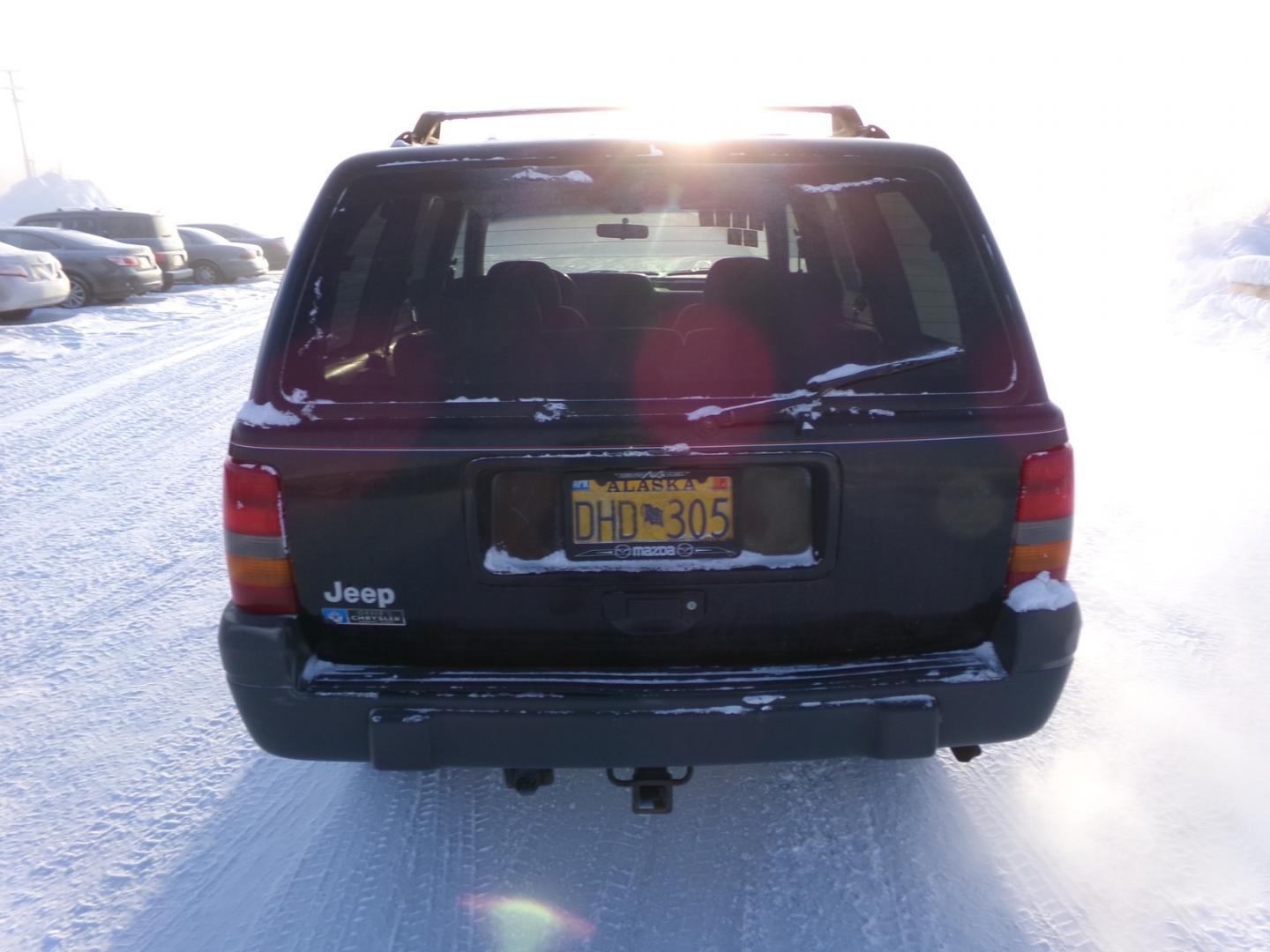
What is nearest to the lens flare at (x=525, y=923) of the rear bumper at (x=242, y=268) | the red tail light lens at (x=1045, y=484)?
the red tail light lens at (x=1045, y=484)

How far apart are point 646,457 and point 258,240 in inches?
965

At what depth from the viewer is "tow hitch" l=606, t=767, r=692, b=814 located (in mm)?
2402

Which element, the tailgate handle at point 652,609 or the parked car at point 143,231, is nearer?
the tailgate handle at point 652,609

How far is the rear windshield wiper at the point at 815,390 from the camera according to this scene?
213 cm

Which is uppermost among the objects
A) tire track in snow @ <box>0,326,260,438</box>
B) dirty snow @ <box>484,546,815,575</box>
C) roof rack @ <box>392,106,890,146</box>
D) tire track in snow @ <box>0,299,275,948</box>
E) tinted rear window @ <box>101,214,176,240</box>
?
roof rack @ <box>392,106,890,146</box>

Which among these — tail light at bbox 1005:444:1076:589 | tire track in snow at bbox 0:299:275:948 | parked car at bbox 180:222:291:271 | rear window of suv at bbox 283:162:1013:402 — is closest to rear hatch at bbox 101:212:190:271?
parked car at bbox 180:222:291:271

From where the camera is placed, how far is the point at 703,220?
353 centimetres

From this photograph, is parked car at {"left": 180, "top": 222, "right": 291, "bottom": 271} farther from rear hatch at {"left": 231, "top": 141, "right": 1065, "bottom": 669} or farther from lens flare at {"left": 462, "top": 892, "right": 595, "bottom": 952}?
lens flare at {"left": 462, "top": 892, "right": 595, "bottom": 952}

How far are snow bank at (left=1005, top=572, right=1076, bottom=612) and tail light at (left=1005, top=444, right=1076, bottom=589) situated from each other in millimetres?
14

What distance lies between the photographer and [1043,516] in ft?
7.39

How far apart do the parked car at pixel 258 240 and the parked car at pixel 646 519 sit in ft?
75.0

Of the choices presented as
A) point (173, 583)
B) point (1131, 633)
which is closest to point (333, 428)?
point (173, 583)

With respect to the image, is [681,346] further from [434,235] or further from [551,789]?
[434,235]

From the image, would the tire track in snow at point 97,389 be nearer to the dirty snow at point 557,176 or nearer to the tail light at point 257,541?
the tail light at point 257,541
